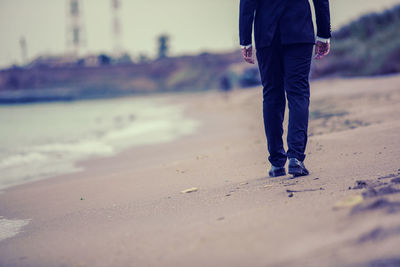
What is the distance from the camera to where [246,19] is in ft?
10.1

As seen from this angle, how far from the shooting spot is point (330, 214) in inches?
70.4

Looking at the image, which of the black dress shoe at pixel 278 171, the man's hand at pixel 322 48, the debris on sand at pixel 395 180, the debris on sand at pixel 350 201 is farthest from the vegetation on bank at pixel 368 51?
the debris on sand at pixel 350 201

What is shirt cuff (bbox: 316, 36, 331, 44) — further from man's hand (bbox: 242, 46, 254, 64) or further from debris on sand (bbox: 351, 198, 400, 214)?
debris on sand (bbox: 351, 198, 400, 214)

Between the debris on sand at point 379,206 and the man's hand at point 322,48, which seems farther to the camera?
the man's hand at point 322,48

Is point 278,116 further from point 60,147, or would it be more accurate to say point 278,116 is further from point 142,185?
point 60,147

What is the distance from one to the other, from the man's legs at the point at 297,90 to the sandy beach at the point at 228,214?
22cm

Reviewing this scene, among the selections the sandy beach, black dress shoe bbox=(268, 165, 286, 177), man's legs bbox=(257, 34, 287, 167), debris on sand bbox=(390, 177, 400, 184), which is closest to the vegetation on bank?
the sandy beach

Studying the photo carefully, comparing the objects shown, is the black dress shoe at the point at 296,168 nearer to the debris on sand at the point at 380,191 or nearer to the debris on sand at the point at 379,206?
the debris on sand at the point at 380,191

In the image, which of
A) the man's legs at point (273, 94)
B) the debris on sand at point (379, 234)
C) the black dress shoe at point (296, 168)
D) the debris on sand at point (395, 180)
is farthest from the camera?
the man's legs at point (273, 94)

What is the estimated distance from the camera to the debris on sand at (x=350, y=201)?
6.00 ft

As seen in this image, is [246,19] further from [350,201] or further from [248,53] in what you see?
[350,201]

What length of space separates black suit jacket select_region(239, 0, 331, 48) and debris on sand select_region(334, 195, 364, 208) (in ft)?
4.23

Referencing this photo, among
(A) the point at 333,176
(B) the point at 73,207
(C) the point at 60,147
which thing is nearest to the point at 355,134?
(A) the point at 333,176

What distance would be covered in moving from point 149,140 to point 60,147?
1684mm
